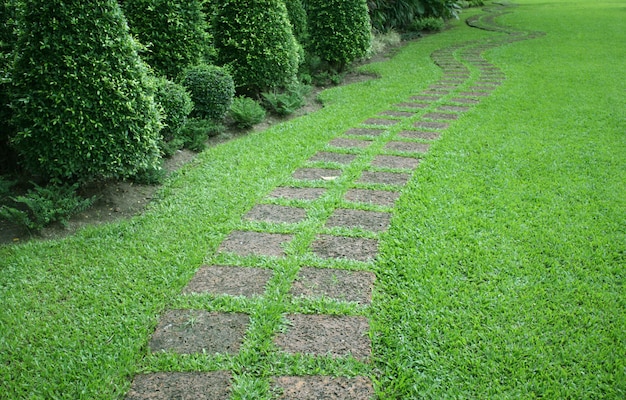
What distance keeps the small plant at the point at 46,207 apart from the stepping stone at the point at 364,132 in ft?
10.3

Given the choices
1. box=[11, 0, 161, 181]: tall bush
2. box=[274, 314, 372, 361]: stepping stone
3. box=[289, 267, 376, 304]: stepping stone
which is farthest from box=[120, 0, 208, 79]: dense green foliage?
box=[274, 314, 372, 361]: stepping stone

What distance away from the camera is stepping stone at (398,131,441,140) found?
19.1 ft

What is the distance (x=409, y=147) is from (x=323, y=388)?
11.9ft

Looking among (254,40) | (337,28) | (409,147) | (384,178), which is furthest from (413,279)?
(337,28)

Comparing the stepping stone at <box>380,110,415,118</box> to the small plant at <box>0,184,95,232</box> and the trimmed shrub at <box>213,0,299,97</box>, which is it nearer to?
the trimmed shrub at <box>213,0,299,97</box>

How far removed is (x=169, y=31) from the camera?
19.3ft

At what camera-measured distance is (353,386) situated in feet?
7.72

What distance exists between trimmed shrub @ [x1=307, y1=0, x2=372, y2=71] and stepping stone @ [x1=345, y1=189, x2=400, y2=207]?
17.5ft

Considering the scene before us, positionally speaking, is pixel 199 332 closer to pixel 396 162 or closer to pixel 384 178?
pixel 384 178

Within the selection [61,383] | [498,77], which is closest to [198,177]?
[61,383]

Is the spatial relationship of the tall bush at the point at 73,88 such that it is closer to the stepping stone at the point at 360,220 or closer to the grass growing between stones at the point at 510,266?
the stepping stone at the point at 360,220

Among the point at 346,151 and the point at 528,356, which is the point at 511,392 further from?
the point at 346,151

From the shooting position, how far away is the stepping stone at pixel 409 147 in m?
5.39

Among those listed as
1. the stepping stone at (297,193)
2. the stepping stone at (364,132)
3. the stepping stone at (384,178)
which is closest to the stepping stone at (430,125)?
the stepping stone at (364,132)
